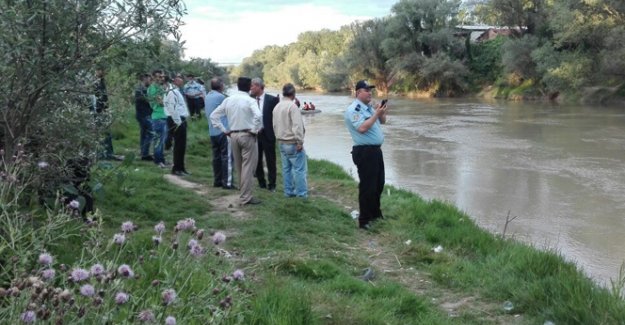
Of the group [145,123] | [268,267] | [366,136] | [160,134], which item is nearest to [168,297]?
[268,267]

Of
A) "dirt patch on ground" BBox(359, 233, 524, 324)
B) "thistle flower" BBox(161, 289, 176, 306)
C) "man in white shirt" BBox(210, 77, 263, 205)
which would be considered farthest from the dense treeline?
"thistle flower" BBox(161, 289, 176, 306)

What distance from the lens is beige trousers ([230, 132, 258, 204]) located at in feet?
26.1

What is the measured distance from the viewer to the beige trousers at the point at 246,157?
796 cm

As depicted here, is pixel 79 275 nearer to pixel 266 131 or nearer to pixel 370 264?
pixel 370 264

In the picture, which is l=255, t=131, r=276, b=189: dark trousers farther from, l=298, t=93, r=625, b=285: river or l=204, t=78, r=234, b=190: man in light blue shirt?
l=298, t=93, r=625, b=285: river

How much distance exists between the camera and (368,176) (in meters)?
7.32

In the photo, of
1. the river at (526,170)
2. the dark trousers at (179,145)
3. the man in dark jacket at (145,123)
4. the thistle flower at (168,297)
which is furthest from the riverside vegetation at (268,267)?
the river at (526,170)

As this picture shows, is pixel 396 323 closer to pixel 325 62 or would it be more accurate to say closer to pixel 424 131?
pixel 424 131

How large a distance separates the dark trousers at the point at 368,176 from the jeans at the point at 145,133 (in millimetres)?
4620

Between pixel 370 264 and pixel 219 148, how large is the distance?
4160mm

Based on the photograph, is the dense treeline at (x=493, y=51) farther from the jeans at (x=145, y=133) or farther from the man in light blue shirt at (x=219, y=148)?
the man in light blue shirt at (x=219, y=148)

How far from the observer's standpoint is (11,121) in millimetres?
4191

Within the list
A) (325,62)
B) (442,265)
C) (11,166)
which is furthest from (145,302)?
(325,62)

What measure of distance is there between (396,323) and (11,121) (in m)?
2.99
